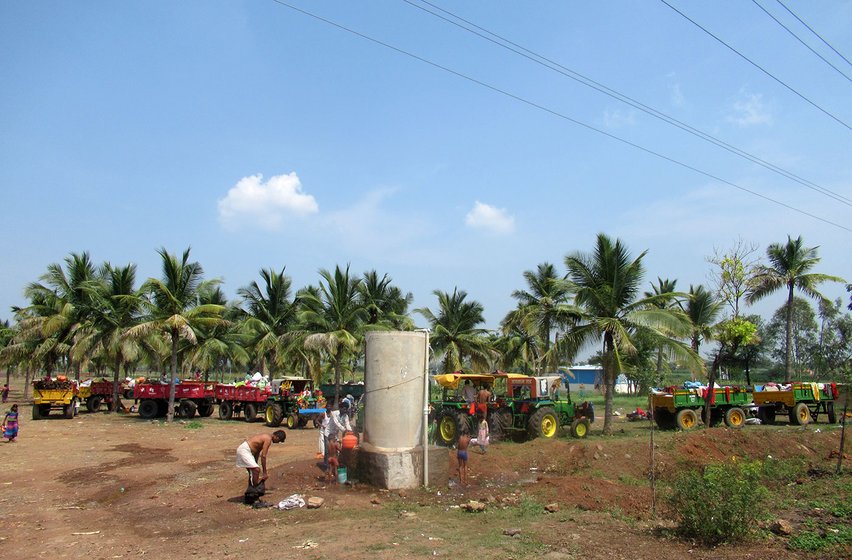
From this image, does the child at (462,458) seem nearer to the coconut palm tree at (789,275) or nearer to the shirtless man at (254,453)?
the shirtless man at (254,453)

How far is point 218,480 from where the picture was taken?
471 inches

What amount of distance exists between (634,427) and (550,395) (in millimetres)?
5545

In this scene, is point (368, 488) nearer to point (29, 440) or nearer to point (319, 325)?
point (29, 440)

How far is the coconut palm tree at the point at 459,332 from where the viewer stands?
31797 mm

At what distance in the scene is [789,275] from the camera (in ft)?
99.5

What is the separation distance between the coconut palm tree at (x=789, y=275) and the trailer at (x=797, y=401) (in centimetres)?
732

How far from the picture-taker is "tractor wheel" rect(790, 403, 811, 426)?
21859mm

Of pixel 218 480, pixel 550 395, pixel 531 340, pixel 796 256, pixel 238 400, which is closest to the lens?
pixel 218 480

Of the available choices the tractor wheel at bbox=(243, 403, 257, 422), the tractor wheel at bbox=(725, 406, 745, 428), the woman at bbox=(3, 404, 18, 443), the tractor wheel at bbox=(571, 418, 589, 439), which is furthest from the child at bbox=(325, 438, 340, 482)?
the tractor wheel at bbox=(725, 406, 745, 428)

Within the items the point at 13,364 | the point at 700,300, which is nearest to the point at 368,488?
the point at 700,300

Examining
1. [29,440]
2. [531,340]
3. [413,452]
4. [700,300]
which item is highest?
[700,300]

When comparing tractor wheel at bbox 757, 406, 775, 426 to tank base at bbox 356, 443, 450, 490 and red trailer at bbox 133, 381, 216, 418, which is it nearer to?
tank base at bbox 356, 443, 450, 490

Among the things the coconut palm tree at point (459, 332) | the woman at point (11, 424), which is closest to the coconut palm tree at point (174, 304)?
the woman at point (11, 424)

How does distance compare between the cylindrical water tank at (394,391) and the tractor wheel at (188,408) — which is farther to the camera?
the tractor wheel at (188,408)
